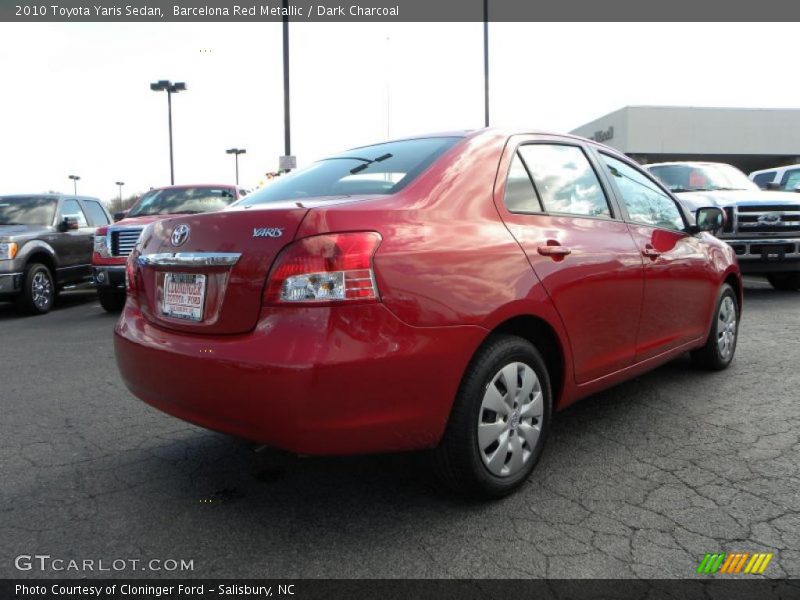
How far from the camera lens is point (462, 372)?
252 cm

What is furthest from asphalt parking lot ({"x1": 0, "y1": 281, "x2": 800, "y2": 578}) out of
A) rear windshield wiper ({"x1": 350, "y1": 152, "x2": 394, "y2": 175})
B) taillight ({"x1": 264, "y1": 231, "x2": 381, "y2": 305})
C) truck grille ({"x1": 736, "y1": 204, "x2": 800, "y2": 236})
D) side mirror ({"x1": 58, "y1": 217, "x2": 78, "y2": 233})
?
side mirror ({"x1": 58, "y1": 217, "x2": 78, "y2": 233})

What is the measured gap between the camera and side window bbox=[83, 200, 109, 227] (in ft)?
37.2

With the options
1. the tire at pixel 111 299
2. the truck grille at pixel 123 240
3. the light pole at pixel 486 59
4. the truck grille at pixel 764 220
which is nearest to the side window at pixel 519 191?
the truck grille at pixel 764 220

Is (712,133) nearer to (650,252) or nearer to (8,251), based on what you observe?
(8,251)

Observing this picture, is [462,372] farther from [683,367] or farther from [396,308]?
[683,367]

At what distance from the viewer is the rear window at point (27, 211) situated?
9969 millimetres

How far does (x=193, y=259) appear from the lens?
260cm

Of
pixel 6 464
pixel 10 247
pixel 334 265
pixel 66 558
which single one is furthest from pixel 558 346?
pixel 10 247

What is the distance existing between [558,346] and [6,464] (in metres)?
2.85

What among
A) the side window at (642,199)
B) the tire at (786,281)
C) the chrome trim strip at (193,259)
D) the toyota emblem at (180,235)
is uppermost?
the side window at (642,199)

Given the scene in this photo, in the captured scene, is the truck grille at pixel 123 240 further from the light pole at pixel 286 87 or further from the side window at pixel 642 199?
the light pole at pixel 286 87

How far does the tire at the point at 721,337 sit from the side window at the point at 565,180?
166 cm

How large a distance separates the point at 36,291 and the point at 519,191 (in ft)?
28.1
